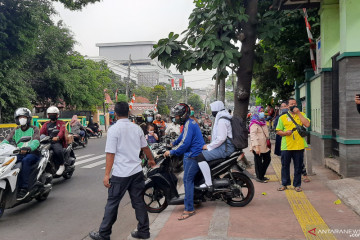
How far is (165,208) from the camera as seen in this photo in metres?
5.94

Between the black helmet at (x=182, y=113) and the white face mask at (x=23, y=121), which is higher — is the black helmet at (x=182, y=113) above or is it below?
above

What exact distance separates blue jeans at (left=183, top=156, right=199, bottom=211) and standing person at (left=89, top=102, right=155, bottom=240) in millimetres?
997

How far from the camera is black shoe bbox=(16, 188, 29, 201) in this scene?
5774 millimetres

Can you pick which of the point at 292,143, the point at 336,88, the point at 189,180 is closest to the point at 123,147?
the point at 189,180

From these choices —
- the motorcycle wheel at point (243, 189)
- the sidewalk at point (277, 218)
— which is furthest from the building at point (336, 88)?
the motorcycle wheel at point (243, 189)

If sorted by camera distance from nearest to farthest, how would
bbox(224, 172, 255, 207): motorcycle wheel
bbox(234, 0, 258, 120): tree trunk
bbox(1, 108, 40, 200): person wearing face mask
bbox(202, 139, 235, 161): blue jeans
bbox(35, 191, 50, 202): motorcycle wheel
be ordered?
1. bbox(202, 139, 235, 161): blue jeans
2. bbox(224, 172, 255, 207): motorcycle wheel
3. bbox(1, 108, 40, 200): person wearing face mask
4. bbox(35, 191, 50, 202): motorcycle wheel
5. bbox(234, 0, 258, 120): tree trunk

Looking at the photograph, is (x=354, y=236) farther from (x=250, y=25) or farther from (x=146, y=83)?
(x=146, y=83)

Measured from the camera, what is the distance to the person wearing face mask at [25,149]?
588cm

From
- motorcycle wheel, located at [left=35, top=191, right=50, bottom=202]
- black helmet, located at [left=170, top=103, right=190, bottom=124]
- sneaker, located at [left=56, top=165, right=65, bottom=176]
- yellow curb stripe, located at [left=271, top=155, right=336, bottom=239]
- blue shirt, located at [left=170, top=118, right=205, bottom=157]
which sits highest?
black helmet, located at [left=170, top=103, right=190, bottom=124]

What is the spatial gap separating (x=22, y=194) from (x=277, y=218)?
389 centimetres

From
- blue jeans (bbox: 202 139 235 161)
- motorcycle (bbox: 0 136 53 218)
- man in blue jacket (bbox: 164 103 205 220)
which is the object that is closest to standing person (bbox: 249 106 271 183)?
blue jeans (bbox: 202 139 235 161)

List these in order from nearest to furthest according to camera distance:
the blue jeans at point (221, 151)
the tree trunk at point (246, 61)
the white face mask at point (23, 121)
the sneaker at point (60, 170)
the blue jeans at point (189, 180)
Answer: the blue jeans at point (189, 180), the blue jeans at point (221, 151), the white face mask at point (23, 121), the sneaker at point (60, 170), the tree trunk at point (246, 61)

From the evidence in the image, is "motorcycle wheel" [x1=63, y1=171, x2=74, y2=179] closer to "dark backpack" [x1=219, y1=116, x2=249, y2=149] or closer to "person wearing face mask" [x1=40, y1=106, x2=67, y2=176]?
"person wearing face mask" [x1=40, y1=106, x2=67, y2=176]

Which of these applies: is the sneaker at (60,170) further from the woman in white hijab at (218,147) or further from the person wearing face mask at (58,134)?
the woman in white hijab at (218,147)
